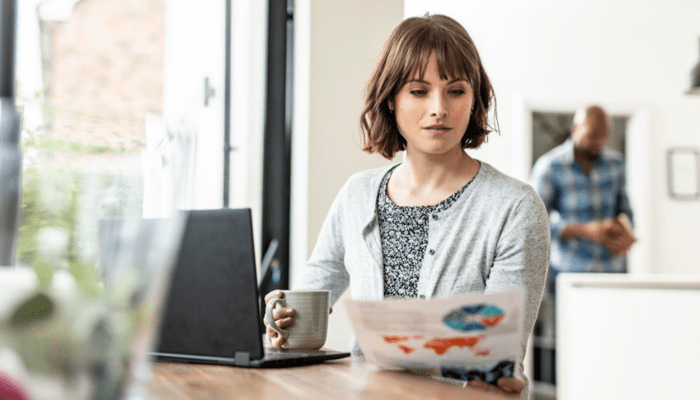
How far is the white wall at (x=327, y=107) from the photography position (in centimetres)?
215

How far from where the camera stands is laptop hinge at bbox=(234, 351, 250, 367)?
2.67 feet

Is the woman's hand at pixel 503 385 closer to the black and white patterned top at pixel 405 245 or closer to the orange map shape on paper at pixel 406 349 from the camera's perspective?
the orange map shape on paper at pixel 406 349

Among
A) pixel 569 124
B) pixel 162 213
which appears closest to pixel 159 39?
pixel 162 213

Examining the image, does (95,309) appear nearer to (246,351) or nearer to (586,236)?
(246,351)

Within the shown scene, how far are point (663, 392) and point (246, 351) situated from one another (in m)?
2.19

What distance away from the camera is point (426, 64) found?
1.17 meters

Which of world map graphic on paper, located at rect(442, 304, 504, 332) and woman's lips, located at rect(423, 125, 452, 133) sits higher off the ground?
woman's lips, located at rect(423, 125, 452, 133)

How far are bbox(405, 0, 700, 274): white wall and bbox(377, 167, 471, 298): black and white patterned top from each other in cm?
240

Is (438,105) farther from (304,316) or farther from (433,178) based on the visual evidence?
(304,316)

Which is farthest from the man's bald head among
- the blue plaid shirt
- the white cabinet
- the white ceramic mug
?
the white ceramic mug

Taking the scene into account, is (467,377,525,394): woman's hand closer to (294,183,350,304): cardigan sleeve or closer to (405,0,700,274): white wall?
(294,183,350,304): cardigan sleeve

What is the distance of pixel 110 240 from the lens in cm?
34

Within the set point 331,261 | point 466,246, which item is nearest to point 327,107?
point 331,261

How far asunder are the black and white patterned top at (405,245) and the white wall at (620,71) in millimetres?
2403
